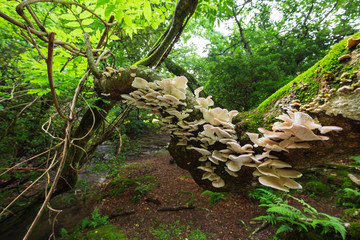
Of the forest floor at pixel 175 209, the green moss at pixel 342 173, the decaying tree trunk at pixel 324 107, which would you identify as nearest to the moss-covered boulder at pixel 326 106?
the decaying tree trunk at pixel 324 107

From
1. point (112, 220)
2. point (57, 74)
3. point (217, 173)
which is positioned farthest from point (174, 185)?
point (57, 74)

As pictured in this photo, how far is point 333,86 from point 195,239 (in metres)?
4.28

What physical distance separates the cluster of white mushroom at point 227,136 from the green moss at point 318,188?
544 cm

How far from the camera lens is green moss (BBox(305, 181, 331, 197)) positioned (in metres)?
4.86

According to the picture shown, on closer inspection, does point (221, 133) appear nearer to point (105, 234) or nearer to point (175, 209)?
point (175, 209)

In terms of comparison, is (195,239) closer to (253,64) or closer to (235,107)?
(235,107)

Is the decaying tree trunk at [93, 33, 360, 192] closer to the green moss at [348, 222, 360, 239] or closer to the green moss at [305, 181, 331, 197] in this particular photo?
the green moss at [348, 222, 360, 239]

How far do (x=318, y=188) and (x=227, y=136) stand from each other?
589 cm

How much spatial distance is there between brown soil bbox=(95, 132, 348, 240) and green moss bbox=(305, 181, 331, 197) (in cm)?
29

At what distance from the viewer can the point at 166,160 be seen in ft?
30.3

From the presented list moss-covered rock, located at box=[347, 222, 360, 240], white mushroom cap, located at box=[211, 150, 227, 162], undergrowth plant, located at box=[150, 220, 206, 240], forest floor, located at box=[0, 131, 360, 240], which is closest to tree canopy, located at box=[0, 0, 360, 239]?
white mushroom cap, located at box=[211, 150, 227, 162]

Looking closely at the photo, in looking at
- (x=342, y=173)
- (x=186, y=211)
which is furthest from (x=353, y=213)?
(x=186, y=211)

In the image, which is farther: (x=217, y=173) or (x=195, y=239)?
(x=195, y=239)

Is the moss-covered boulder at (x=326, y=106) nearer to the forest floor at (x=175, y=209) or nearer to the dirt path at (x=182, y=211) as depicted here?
the forest floor at (x=175, y=209)
